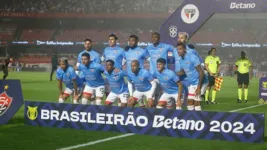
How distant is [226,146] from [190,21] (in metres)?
8.34

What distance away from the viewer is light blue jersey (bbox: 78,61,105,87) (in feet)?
39.7

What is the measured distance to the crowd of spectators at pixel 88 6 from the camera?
5828 cm

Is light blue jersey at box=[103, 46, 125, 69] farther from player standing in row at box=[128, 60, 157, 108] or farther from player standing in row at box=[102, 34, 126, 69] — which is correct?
player standing in row at box=[128, 60, 157, 108]

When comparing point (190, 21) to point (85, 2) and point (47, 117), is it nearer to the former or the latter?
point (47, 117)

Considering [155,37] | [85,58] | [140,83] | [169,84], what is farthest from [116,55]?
[169,84]

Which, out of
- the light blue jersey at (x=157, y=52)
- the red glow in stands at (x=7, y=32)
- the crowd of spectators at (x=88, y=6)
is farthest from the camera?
the red glow in stands at (x=7, y=32)

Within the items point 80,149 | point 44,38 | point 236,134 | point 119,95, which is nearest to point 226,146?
point 236,134

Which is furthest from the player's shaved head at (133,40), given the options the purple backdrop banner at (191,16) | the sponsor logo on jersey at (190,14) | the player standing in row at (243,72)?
the player standing in row at (243,72)

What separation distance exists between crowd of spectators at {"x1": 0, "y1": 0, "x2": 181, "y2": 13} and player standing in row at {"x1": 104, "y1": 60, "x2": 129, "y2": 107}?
151ft

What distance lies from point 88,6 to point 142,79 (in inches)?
1945

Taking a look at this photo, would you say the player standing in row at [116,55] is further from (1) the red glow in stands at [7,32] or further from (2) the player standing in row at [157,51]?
(1) the red glow in stands at [7,32]

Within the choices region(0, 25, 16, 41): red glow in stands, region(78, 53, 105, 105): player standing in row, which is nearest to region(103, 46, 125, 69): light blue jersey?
region(78, 53, 105, 105): player standing in row

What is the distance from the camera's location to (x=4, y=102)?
10953 mm

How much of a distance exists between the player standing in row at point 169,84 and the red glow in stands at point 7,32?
50036 mm
